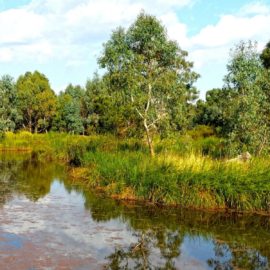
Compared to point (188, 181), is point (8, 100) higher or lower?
higher

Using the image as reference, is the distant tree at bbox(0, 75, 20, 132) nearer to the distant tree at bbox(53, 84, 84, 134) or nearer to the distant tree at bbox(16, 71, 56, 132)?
the distant tree at bbox(16, 71, 56, 132)

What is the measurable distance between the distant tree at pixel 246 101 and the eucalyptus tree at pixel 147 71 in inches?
123

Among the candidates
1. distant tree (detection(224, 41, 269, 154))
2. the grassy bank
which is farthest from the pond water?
distant tree (detection(224, 41, 269, 154))

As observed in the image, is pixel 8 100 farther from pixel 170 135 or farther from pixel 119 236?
pixel 119 236

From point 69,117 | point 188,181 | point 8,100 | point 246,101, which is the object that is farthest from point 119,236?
point 69,117

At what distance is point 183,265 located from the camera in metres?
11.1

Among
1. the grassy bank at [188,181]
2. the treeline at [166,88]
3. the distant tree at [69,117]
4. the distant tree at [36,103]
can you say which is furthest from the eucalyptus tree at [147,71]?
the distant tree at [36,103]

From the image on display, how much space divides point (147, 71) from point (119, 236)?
41.6 ft

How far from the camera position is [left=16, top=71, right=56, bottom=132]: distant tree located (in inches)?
2689

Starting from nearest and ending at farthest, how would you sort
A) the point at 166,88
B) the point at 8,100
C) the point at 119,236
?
the point at 119,236 < the point at 166,88 < the point at 8,100

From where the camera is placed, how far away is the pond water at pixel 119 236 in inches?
439

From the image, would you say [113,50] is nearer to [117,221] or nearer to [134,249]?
[117,221]

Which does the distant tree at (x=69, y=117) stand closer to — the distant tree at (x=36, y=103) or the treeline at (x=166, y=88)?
the distant tree at (x=36, y=103)

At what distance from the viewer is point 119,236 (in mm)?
13453
